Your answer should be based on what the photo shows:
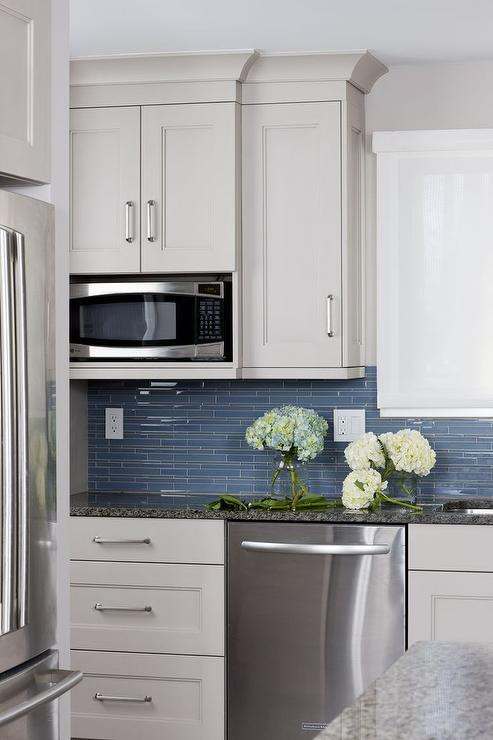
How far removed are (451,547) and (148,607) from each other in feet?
3.39

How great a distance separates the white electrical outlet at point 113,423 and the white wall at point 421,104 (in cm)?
103

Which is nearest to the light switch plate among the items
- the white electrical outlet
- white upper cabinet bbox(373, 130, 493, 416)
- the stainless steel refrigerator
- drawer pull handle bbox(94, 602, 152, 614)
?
white upper cabinet bbox(373, 130, 493, 416)

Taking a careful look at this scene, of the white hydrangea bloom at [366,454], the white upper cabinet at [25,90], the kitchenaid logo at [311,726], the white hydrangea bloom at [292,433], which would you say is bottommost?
the kitchenaid logo at [311,726]

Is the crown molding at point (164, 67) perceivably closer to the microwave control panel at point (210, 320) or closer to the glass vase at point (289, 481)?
the microwave control panel at point (210, 320)

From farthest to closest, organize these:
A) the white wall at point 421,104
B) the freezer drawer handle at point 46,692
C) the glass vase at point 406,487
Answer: the white wall at point 421,104
the glass vase at point 406,487
the freezer drawer handle at point 46,692

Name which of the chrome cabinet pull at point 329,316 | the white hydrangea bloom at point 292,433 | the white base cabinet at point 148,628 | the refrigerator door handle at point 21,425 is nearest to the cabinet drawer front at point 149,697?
the white base cabinet at point 148,628

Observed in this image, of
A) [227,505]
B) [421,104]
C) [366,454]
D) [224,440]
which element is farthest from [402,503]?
[421,104]

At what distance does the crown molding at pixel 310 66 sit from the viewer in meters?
3.47

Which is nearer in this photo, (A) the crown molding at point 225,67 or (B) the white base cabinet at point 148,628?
(B) the white base cabinet at point 148,628

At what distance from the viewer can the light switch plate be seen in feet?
12.4

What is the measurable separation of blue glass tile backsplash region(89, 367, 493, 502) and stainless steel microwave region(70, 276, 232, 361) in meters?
0.40

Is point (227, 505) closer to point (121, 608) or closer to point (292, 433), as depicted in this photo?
point (292, 433)

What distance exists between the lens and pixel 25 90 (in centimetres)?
205

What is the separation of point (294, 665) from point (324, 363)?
1.04 m
